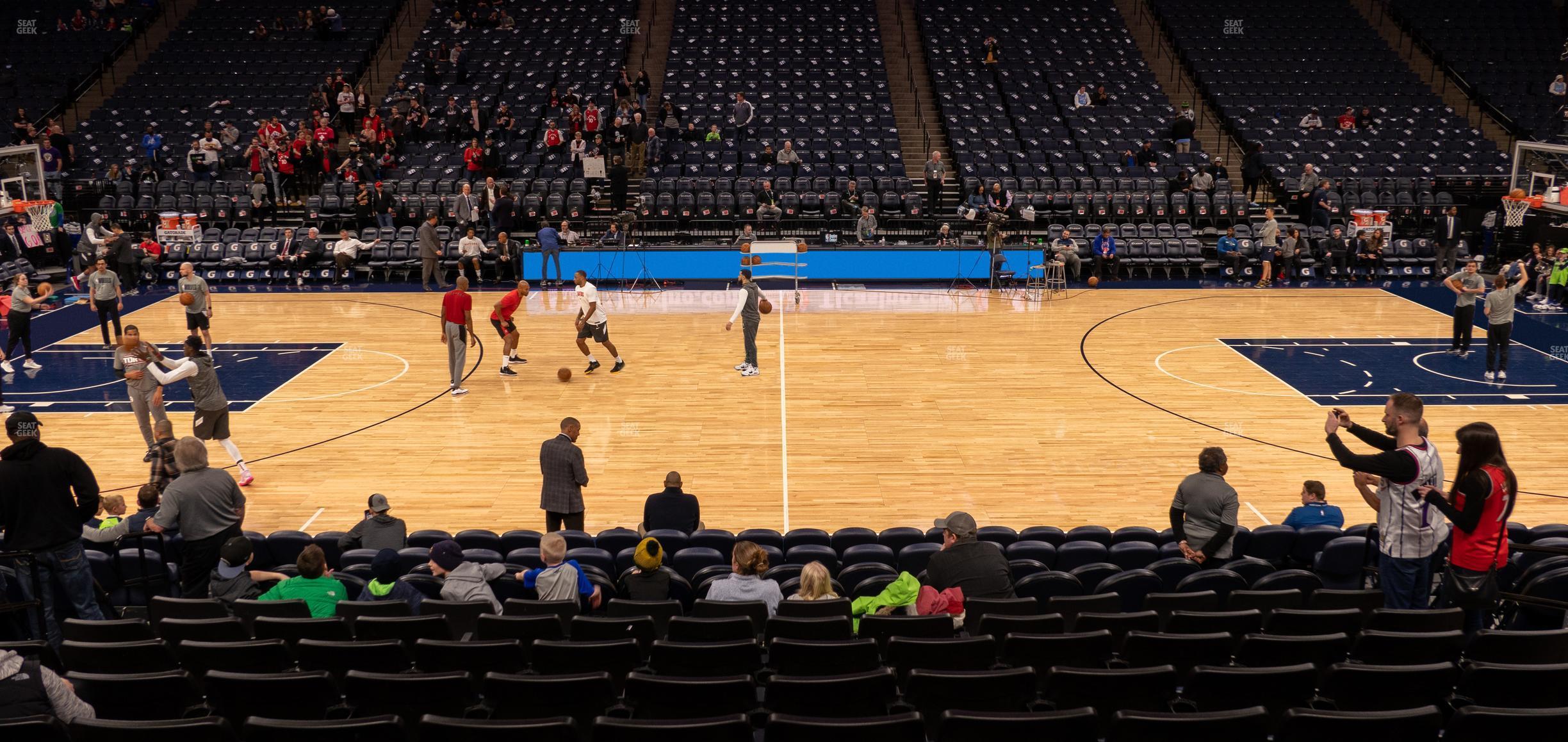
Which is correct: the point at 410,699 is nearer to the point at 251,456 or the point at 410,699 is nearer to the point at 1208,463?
the point at 1208,463

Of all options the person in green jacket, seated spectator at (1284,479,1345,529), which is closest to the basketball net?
seated spectator at (1284,479,1345,529)

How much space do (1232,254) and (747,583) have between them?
69.7ft

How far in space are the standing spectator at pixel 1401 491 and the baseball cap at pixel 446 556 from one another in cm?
556

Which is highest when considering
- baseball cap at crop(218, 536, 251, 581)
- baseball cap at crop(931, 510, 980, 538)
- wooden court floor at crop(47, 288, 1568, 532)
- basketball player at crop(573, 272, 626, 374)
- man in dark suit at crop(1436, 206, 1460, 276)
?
man in dark suit at crop(1436, 206, 1460, 276)

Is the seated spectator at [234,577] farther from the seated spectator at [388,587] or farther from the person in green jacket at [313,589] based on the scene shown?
the seated spectator at [388,587]

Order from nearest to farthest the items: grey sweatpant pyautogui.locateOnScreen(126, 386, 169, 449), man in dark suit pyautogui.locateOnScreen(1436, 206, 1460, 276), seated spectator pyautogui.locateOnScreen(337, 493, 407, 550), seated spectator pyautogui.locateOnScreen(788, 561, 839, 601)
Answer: seated spectator pyautogui.locateOnScreen(788, 561, 839, 601) → seated spectator pyautogui.locateOnScreen(337, 493, 407, 550) → grey sweatpant pyautogui.locateOnScreen(126, 386, 169, 449) → man in dark suit pyautogui.locateOnScreen(1436, 206, 1460, 276)

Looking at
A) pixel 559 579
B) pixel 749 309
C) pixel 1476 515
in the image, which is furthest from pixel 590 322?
pixel 1476 515

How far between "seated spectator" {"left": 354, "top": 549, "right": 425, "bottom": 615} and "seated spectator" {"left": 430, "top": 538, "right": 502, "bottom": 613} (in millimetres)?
190

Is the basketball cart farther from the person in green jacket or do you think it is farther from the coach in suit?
the person in green jacket

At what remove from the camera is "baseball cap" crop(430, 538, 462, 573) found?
748 cm

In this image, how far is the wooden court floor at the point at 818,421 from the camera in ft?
40.0

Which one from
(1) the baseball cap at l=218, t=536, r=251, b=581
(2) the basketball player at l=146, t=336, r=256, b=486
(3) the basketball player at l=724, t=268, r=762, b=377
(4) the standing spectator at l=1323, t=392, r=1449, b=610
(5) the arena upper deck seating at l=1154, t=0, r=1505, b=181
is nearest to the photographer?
(4) the standing spectator at l=1323, t=392, r=1449, b=610

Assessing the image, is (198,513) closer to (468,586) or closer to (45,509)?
(45,509)

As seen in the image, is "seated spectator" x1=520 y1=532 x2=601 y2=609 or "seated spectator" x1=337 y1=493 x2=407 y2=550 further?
"seated spectator" x1=337 y1=493 x2=407 y2=550
